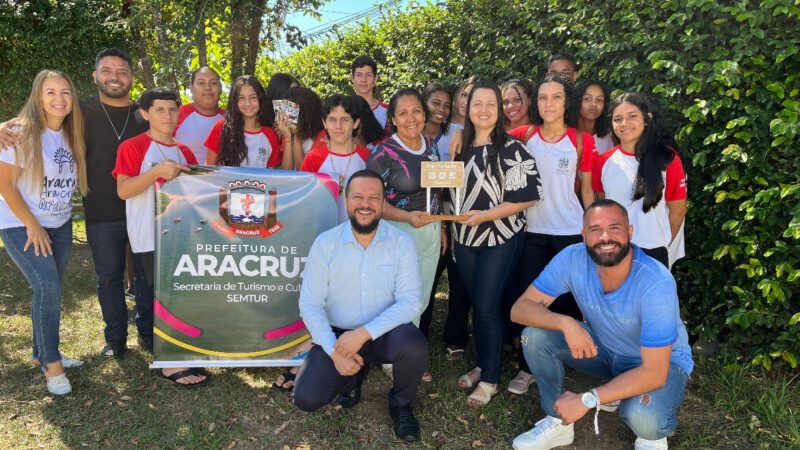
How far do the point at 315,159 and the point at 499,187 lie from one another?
1.24 m

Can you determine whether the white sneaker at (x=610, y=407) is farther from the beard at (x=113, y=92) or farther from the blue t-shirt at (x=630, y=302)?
the beard at (x=113, y=92)

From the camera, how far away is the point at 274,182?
3760 millimetres

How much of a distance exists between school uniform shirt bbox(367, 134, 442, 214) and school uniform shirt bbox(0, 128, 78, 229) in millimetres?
1909

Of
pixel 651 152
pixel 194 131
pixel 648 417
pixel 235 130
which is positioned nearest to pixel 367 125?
pixel 235 130

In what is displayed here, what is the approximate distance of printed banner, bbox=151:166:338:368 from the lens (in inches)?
146

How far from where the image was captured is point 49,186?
3.61m

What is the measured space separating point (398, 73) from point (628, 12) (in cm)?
309

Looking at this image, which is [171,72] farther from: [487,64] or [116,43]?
[116,43]

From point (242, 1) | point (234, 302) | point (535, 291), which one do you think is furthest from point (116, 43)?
point (535, 291)

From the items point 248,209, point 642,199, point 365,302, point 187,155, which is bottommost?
point 365,302

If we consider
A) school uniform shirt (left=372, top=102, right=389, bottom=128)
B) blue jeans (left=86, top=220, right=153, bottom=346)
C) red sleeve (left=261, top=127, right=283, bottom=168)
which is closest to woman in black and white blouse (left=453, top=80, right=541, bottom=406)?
school uniform shirt (left=372, top=102, right=389, bottom=128)

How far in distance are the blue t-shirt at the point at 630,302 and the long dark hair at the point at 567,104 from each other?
1052 mm

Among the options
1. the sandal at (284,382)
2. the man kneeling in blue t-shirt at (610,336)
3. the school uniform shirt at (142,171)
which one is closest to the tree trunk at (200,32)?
the school uniform shirt at (142,171)

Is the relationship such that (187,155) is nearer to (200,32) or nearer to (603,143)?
(200,32)
